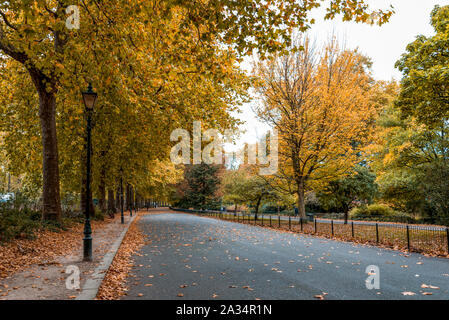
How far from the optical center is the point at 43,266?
722cm

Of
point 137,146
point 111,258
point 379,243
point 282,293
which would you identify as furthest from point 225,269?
point 137,146

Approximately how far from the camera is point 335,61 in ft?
68.3

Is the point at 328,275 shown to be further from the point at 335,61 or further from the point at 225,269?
the point at 335,61

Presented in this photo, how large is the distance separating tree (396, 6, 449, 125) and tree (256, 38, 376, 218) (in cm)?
560

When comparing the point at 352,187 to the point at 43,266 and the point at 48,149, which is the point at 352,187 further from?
the point at 43,266

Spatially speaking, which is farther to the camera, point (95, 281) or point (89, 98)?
point (89, 98)

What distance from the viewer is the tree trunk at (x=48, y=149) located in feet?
41.2

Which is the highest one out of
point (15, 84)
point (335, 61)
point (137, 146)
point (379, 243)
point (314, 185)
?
point (335, 61)

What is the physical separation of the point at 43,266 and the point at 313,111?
674 inches

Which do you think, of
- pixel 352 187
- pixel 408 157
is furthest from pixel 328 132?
pixel 408 157

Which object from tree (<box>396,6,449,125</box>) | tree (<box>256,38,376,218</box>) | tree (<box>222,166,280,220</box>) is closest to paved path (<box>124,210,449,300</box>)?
tree (<box>396,6,449,125</box>)

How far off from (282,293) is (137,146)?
15458 mm

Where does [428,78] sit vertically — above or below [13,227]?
above

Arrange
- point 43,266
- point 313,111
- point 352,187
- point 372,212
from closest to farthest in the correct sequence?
point 43,266 → point 313,111 → point 352,187 → point 372,212
